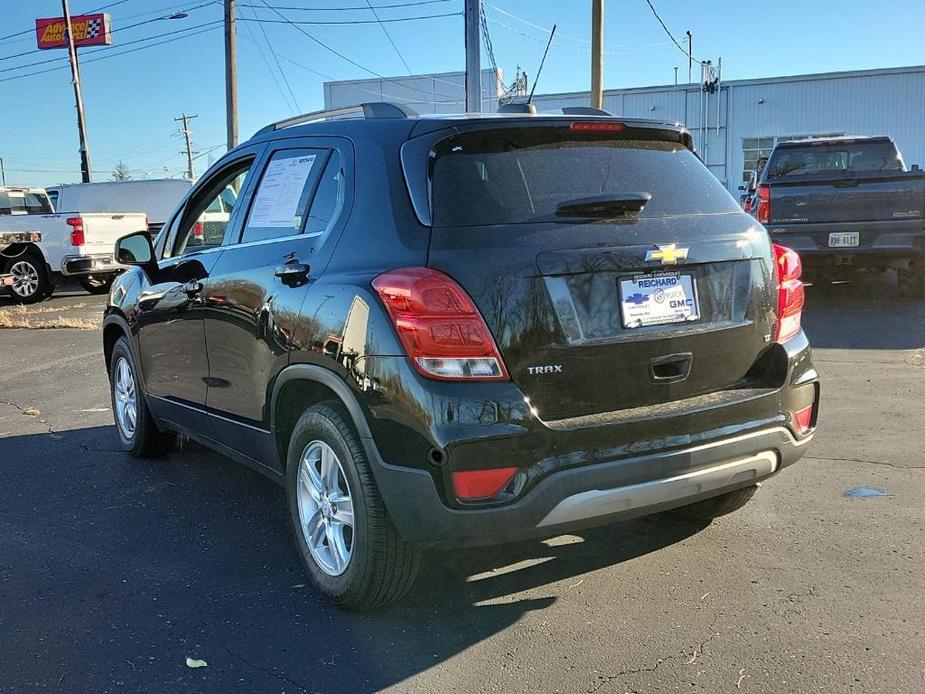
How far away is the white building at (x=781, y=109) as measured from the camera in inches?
1095

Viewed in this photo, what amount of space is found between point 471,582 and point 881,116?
1151 inches

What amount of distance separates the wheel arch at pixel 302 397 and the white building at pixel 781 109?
85.6 feet

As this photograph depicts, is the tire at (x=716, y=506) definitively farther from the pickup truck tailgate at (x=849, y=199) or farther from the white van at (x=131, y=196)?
the white van at (x=131, y=196)

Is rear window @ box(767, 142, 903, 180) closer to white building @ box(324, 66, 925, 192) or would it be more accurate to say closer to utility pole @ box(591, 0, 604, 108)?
utility pole @ box(591, 0, 604, 108)

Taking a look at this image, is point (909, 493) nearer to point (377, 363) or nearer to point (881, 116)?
point (377, 363)

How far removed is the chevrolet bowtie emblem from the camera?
2971mm

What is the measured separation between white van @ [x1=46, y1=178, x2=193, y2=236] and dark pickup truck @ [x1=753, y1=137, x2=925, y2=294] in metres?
15.1

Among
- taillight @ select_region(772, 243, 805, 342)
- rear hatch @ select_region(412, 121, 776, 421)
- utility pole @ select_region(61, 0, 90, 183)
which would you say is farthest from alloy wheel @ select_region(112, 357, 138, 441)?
utility pole @ select_region(61, 0, 90, 183)

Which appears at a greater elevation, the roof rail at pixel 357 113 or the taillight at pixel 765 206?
the roof rail at pixel 357 113

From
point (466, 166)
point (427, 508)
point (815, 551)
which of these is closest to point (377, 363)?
point (427, 508)

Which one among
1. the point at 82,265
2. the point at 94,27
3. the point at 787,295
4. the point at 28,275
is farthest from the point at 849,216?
the point at 94,27

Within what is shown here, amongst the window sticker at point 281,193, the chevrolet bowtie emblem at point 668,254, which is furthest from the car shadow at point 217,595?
the window sticker at point 281,193

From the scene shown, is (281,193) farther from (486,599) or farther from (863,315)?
(863,315)

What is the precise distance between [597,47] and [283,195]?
16387 millimetres
